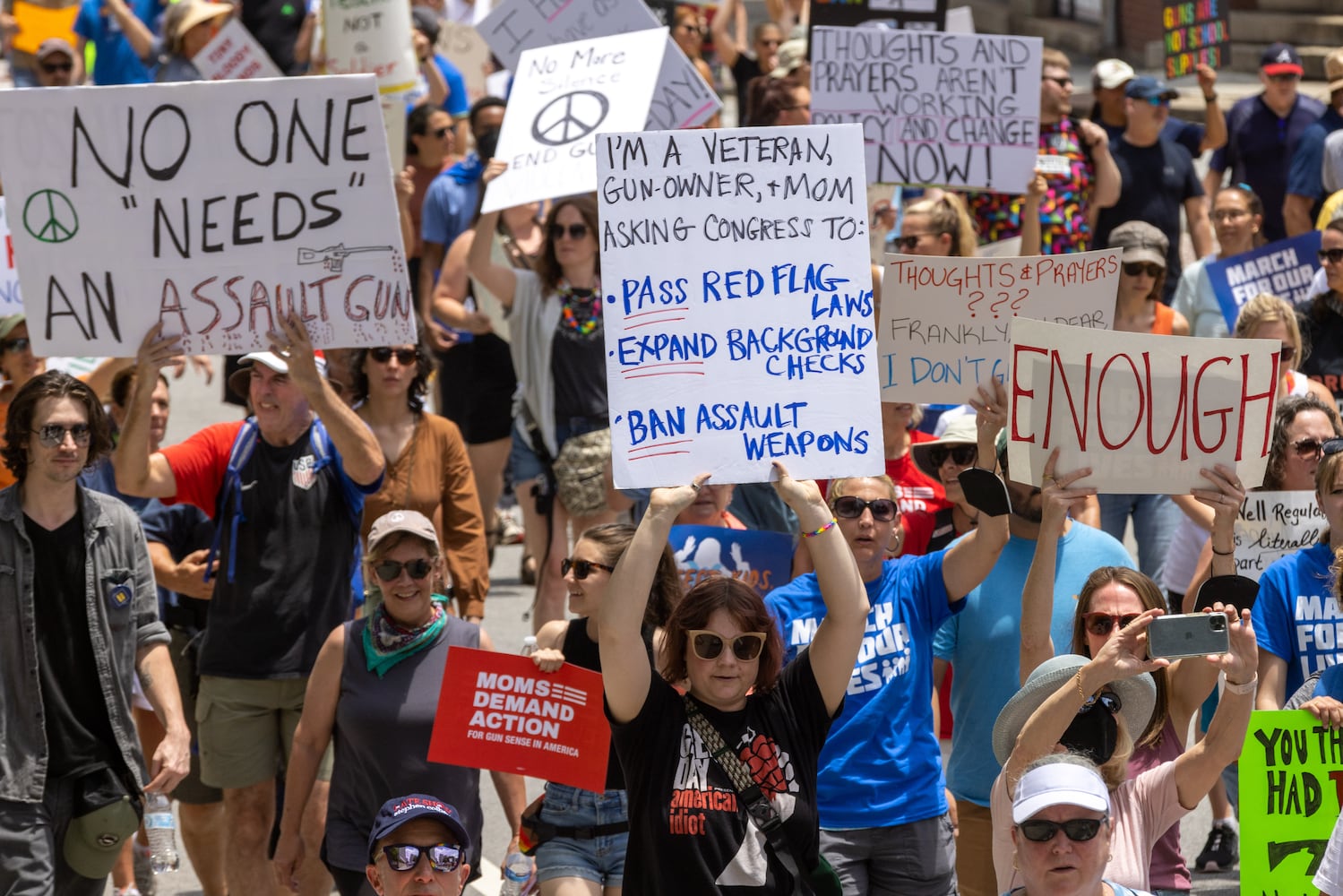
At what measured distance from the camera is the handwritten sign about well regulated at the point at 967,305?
19.8ft

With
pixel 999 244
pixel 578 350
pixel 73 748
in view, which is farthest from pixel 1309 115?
pixel 73 748

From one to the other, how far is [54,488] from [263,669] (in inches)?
39.1

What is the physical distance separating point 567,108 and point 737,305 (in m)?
3.69

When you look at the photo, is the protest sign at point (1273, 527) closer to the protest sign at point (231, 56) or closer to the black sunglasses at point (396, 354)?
the black sunglasses at point (396, 354)

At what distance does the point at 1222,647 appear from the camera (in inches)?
169

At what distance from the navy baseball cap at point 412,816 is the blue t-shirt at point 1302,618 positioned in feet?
7.38

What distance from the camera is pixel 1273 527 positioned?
610 cm

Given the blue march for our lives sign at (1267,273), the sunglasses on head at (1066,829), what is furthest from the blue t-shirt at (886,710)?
the blue march for our lives sign at (1267,273)

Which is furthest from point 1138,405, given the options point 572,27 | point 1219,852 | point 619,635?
point 572,27

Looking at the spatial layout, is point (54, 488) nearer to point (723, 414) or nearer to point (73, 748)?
point (73, 748)

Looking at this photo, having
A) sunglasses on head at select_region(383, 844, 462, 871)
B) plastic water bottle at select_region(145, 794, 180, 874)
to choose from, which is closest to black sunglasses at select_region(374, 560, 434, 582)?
plastic water bottle at select_region(145, 794, 180, 874)

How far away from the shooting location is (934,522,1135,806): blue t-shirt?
557cm

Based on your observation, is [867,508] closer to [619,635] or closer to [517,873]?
[619,635]

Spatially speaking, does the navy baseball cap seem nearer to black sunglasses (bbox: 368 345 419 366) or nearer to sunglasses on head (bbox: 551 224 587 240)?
black sunglasses (bbox: 368 345 419 366)
